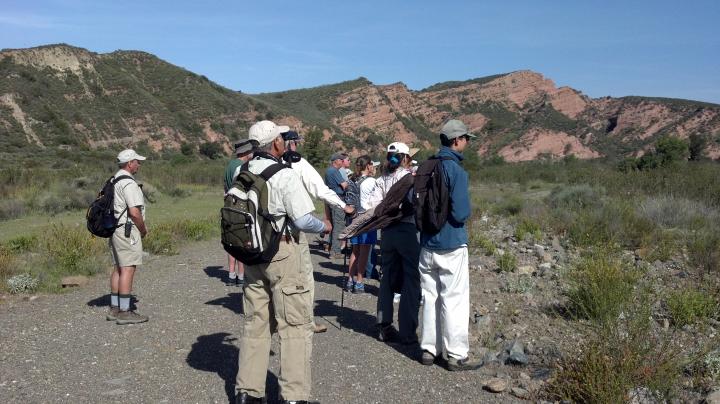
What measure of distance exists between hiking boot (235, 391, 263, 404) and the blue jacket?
2002 millimetres

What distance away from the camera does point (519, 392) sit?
5.11 meters

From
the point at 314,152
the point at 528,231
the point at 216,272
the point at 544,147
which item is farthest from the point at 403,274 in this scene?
the point at 544,147

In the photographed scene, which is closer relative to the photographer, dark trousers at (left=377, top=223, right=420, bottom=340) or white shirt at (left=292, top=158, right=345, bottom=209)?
white shirt at (left=292, top=158, right=345, bottom=209)

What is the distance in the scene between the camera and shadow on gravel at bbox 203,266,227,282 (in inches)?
415

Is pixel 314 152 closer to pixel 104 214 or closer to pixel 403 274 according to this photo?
pixel 104 214

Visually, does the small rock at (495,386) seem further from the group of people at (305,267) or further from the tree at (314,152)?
the tree at (314,152)

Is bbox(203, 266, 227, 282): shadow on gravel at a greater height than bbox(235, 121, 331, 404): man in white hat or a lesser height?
lesser

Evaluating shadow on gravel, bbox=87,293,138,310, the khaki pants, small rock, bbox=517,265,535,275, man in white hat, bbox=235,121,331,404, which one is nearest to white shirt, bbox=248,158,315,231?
man in white hat, bbox=235,121,331,404

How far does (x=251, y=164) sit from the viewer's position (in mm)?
4660

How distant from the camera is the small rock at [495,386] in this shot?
5180 millimetres

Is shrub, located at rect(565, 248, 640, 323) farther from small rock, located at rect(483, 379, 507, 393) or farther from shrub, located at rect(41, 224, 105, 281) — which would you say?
shrub, located at rect(41, 224, 105, 281)

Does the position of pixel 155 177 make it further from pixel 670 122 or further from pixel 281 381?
pixel 670 122

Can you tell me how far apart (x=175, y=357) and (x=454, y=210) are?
9.81 ft

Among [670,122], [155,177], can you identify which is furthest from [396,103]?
[155,177]
